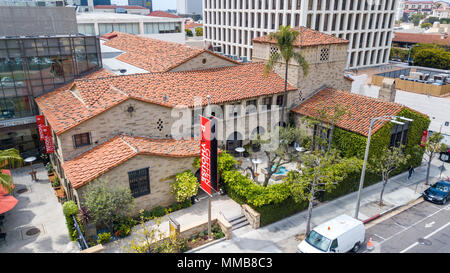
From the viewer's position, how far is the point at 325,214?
89.2ft

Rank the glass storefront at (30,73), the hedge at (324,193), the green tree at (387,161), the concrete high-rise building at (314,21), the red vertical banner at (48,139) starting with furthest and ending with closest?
the concrete high-rise building at (314,21) < the glass storefront at (30,73) < the red vertical banner at (48,139) < the green tree at (387,161) < the hedge at (324,193)

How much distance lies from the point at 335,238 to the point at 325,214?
612 cm

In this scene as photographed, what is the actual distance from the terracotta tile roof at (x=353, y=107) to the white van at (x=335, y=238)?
10869 mm

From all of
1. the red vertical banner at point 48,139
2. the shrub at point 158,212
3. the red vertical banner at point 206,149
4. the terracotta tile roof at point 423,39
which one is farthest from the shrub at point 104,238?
the terracotta tile roof at point 423,39

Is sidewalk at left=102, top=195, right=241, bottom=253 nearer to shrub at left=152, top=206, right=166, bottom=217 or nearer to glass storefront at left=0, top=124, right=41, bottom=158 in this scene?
shrub at left=152, top=206, right=166, bottom=217

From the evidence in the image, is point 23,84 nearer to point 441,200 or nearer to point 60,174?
point 60,174

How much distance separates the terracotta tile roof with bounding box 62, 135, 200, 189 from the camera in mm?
23672

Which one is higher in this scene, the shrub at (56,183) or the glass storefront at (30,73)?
the glass storefront at (30,73)

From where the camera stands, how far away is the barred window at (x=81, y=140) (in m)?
26.2

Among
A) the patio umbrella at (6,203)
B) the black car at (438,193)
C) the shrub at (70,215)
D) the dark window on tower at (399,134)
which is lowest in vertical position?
the black car at (438,193)

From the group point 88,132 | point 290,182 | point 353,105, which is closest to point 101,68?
point 88,132

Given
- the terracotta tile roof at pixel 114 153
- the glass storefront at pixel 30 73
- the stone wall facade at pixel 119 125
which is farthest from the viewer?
the glass storefront at pixel 30 73

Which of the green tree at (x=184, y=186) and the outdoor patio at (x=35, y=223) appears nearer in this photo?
the outdoor patio at (x=35, y=223)

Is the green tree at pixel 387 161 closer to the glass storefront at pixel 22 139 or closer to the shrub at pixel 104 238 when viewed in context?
the shrub at pixel 104 238
